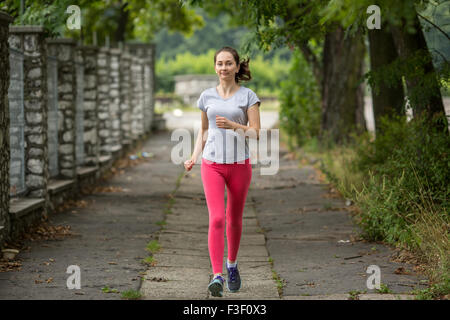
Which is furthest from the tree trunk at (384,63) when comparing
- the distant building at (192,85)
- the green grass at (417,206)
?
the distant building at (192,85)

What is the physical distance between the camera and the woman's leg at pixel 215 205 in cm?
578

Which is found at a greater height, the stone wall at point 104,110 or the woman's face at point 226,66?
the woman's face at point 226,66

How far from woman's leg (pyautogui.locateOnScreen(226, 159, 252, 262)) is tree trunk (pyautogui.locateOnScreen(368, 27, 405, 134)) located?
5166 millimetres

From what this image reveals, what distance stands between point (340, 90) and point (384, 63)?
5127 millimetres

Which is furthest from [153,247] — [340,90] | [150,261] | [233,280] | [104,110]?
[340,90]

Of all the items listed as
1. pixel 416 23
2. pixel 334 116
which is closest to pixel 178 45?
pixel 334 116

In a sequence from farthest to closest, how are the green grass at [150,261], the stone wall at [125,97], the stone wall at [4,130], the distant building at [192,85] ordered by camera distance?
the distant building at [192,85]
the stone wall at [125,97]
the stone wall at [4,130]
the green grass at [150,261]

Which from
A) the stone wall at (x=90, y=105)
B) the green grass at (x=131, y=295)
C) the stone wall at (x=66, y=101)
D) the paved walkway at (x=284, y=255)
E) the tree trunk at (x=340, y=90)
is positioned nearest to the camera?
the green grass at (x=131, y=295)

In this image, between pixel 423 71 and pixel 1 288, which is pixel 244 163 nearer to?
pixel 1 288

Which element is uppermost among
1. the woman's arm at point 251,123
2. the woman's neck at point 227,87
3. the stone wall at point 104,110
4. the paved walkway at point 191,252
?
the woman's neck at point 227,87

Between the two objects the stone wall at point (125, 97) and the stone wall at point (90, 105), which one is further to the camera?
the stone wall at point (125, 97)

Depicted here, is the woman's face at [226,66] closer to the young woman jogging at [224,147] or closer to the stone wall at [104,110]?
the young woman jogging at [224,147]

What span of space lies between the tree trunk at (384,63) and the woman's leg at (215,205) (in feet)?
17.5

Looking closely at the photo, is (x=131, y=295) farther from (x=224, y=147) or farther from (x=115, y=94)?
(x=115, y=94)
